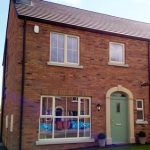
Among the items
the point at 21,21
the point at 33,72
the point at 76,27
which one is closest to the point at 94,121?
the point at 33,72

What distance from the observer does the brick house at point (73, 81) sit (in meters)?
13.1

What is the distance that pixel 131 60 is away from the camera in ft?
53.2

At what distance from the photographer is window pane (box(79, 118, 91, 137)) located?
14.1 m

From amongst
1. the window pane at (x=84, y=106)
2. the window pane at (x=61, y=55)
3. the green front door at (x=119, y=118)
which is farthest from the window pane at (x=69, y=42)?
the green front door at (x=119, y=118)

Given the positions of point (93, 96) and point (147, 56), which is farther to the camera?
point (147, 56)

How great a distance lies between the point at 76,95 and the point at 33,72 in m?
2.53

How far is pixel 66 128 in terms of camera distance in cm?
1374

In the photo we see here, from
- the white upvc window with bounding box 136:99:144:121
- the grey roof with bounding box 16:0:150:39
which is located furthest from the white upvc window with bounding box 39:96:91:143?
the grey roof with bounding box 16:0:150:39

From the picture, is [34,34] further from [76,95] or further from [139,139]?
[139,139]

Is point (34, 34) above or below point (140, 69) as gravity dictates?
above

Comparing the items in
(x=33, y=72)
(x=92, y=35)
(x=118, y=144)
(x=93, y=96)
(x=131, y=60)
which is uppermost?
(x=92, y=35)

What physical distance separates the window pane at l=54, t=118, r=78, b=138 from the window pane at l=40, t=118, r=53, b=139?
322mm

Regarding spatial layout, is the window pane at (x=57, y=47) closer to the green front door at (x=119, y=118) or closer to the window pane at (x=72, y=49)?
the window pane at (x=72, y=49)

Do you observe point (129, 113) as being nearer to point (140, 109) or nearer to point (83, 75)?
point (140, 109)
